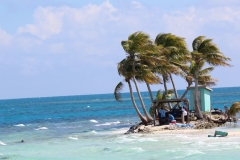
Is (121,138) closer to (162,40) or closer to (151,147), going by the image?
(151,147)

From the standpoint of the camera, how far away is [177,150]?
2214 cm

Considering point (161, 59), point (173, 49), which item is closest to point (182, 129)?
point (161, 59)

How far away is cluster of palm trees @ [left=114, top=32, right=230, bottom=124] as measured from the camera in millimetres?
33125

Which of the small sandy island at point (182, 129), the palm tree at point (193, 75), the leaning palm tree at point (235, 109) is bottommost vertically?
the small sandy island at point (182, 129)

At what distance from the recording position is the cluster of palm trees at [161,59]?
3312cm

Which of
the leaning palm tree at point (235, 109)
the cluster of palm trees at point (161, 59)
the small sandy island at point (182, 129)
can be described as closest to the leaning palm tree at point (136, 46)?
the cluster of palm trees at point (161, 59)

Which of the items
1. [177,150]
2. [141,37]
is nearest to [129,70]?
[141,37]

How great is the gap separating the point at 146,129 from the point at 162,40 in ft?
31.0

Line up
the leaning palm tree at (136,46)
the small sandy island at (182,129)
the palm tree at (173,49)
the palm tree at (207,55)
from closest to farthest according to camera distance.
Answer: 1. the small sandy island at (182,129)
2. the leaning palm tree at (136,46)
3. the palm tree at (207,55)
4. the palm tree at (173,49)

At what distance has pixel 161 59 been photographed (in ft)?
111

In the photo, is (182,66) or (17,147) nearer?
(17,147)

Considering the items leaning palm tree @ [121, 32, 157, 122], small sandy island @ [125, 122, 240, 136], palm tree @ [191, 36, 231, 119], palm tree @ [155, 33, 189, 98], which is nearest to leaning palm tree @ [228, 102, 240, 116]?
palm tree @ [191, 36, 231, 119]

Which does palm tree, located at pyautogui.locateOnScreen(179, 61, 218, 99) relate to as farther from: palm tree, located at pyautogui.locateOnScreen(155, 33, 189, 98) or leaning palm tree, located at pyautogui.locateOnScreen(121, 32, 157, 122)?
leaning palm tree, located at pyautogui.locateOnScreen(121, 32, 157, 122)

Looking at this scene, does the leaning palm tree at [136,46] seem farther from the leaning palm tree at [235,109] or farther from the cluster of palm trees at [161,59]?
the leaning palm tree at [235,109]
